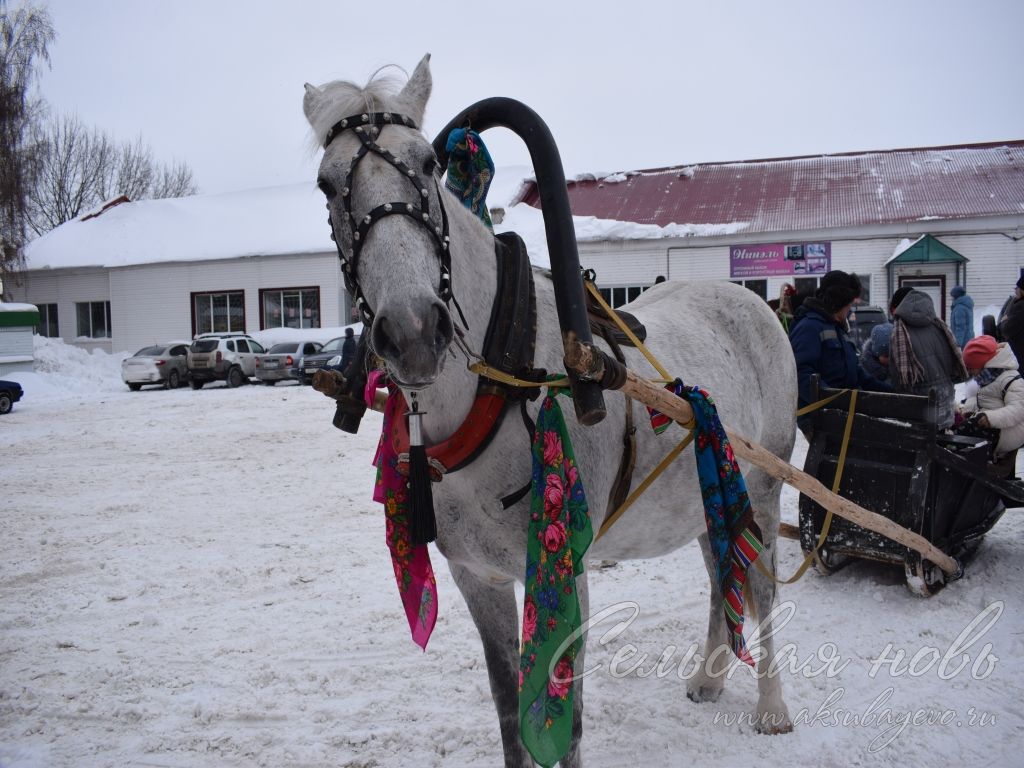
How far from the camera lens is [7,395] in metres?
15.7

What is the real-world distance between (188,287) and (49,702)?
30094 millimetres

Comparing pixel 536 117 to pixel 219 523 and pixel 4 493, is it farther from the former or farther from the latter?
pixel 4 493

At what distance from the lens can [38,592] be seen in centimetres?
508

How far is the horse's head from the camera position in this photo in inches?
68.6

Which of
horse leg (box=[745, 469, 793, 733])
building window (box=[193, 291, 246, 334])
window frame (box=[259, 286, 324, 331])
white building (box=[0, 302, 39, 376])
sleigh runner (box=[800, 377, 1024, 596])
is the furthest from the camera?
building window (box=[193, 291, 246, 334])

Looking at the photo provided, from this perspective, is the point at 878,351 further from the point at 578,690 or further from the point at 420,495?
the point at 420,495

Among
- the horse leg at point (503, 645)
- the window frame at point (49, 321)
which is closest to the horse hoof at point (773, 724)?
the horse leg at point (503, 645)

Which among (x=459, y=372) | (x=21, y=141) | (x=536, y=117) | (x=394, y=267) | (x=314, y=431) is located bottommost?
(x=314, y=431)

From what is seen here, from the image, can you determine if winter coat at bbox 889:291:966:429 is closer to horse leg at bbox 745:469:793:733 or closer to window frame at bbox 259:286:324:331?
horse leg at bbox 745:469:793:733

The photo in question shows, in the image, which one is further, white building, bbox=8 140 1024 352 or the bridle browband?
white building, bbox=8 140 1024 352

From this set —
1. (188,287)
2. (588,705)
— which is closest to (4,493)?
(588,705)

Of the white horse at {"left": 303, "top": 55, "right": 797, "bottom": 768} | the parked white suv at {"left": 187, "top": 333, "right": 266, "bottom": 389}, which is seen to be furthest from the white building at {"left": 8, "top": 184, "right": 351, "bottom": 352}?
the white horse at {"left": 303, "top": 55, "right": 797, "bottom": 768}

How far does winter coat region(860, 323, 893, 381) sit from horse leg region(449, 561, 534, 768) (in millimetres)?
4501

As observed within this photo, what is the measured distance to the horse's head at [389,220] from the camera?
5.71 feet
